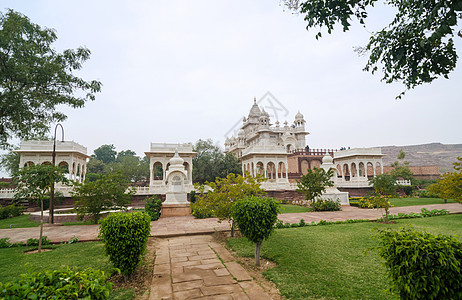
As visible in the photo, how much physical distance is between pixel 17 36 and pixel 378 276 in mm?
11519

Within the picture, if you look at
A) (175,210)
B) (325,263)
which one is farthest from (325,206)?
(325,263)

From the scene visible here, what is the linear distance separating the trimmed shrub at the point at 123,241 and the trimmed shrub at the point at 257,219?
1.97 m

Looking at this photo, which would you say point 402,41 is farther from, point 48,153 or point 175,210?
point 48,153

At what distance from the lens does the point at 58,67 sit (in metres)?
8.07

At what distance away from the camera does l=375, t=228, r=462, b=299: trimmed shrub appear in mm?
2041

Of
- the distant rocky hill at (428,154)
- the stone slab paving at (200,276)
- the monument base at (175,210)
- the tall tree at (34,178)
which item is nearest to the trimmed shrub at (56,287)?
the stone slab paving at (200,276)

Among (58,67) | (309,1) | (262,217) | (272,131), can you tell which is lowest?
(262,217)

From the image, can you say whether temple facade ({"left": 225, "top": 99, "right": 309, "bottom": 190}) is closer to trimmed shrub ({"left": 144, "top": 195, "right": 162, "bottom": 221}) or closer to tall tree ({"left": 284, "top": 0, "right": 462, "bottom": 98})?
trimmed shrub ({"left": 144, "top": 195, "right": 162, "bottom": 221})

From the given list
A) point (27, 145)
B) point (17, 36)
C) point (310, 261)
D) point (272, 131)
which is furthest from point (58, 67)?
point (272, 131)

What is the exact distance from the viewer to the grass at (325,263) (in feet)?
11.3

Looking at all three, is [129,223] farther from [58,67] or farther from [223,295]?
[58,67]

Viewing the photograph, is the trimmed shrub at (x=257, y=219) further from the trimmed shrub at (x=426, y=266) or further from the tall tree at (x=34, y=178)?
the tall tree at (x=34, y=178)

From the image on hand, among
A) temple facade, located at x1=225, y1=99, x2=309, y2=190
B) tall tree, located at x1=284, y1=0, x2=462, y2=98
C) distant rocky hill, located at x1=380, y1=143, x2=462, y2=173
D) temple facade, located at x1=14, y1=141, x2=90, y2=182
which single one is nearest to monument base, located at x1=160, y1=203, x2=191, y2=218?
tall tree, located at x1=284, y1=0, x2=462, y2=98

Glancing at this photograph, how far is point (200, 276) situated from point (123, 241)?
1484 millimetres
